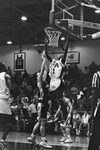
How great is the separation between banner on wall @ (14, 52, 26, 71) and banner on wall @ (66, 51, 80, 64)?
4.38 meters

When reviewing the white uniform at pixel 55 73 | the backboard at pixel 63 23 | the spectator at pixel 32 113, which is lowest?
the spectator at pixel 32 113

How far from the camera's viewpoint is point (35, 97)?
20422 millimetres

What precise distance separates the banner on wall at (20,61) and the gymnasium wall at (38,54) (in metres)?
0.41

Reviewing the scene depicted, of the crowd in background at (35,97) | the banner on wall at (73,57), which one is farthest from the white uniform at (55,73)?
the banner on wall at (73,57)

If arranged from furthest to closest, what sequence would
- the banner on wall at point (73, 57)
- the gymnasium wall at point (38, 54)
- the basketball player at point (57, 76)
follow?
the gymnasium wall at point (38, 54) < the banner on wall at point (73, 57) < the basketball player at point (57, 76)

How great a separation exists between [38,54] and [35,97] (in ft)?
32.5

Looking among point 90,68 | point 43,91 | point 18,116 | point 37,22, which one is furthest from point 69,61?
point 43,91

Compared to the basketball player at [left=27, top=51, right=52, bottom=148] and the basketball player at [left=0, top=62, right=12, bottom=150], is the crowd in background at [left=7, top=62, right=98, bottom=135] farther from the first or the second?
the basketball player at [left=0, top=62, right=12, bottom=150]

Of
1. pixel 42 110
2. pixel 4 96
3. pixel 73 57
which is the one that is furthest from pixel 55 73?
pixel 73 57

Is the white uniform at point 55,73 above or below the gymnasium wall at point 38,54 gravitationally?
below

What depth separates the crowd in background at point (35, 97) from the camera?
18438 millimetres

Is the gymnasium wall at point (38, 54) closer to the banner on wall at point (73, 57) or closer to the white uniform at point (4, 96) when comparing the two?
the banner on wall at point (73, 57)

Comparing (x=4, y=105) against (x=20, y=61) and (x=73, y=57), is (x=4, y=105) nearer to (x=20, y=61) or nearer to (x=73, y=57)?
(x=73, y=57)

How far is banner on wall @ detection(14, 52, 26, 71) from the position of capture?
96.8 feet
